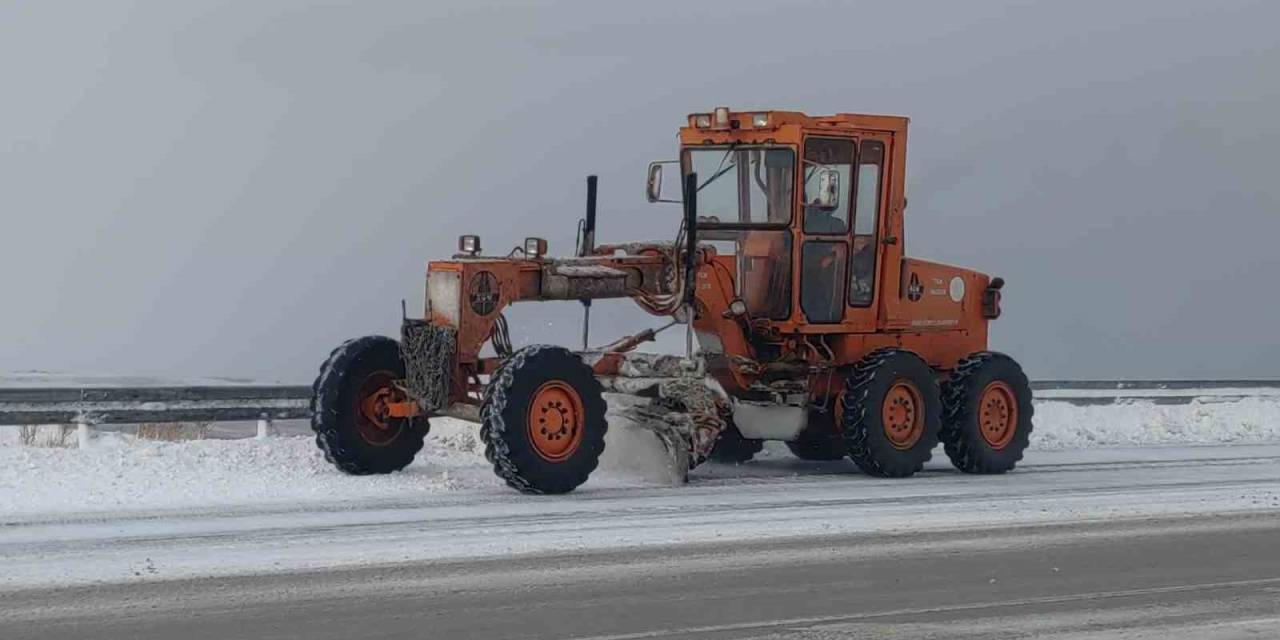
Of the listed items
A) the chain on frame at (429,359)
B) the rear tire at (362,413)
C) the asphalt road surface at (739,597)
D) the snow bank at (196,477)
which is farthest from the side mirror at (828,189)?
the asphalt road surface at (739,597)

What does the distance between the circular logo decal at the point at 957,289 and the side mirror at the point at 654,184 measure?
9.69 ft

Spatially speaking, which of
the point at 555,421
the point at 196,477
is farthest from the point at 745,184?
the point at 196,477

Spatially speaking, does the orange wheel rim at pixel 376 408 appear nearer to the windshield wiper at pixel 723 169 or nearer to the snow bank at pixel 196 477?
the snow bank at pixel 196 477

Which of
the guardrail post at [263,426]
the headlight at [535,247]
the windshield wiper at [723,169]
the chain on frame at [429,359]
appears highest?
the windshield wiper at [723,169]

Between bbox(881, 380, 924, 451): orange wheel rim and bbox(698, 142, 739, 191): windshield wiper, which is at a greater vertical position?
bbox(698, 142, 739, 191): windshield wiper

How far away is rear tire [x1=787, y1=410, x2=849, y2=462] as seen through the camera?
51.6ft

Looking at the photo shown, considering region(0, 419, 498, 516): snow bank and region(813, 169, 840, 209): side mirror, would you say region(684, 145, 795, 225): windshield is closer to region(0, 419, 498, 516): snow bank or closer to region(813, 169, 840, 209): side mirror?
region(813, 169, 840, 209): side mirror

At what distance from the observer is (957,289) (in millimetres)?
16672

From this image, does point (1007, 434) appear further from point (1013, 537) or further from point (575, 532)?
point (575, 532)

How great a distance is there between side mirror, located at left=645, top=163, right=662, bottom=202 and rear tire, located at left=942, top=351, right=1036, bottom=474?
2969 millimetres

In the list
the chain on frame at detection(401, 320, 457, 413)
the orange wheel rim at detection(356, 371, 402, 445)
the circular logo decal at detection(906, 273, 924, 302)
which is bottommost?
the orange wheel rim at detection(356, 371, 402, 445)

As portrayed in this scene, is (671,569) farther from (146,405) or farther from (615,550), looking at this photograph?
(146,405)

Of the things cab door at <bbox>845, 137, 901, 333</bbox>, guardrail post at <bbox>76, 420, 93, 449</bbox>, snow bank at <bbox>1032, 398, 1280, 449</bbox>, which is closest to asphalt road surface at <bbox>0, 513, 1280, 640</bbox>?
cab door at <bbox>845, 137, 901, 333</bbox>

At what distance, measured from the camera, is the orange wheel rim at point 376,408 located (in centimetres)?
1414
